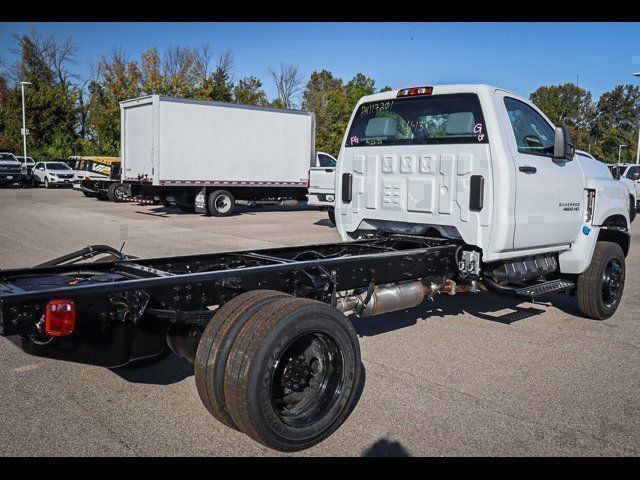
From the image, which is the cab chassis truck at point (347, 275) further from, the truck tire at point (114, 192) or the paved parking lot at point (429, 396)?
the truck tire at point (114, 192)

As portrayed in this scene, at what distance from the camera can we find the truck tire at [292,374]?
3324 millimetres

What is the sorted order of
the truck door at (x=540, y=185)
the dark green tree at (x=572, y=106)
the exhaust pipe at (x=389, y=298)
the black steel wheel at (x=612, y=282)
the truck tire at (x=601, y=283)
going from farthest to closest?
the dark green tree at (x=572, y=106) → the black steel wheel at (x=612, y=282) → the truck tire at (x=601, y=283) → the truck door at (x=540, y=185) → the exhaust pipe at (x=389, y=298)

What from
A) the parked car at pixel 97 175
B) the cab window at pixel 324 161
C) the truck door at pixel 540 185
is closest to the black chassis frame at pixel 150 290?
the truck door at pixel 540 185

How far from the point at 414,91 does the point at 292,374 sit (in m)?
3.55

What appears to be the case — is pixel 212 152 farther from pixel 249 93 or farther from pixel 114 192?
pixel 249 93

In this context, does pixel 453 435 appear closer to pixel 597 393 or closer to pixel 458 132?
pixel 597 393

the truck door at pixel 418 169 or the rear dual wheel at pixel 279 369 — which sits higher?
the truck door at pixel 418 169

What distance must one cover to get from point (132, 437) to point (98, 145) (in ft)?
151

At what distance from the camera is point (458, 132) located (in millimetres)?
5738

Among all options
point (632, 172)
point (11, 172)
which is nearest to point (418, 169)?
point (632, 172)

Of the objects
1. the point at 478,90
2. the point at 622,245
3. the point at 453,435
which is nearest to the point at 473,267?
the point at 478,90

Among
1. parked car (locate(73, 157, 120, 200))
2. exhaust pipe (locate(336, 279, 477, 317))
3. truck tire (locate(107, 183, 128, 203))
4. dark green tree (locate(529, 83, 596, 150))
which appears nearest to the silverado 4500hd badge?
exhaust pipe (locate(336, 279, 477, 317))

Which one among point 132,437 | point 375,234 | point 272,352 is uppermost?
point 375,234

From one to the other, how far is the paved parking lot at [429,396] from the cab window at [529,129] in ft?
6.14
